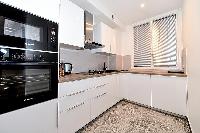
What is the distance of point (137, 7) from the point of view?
10.7ft

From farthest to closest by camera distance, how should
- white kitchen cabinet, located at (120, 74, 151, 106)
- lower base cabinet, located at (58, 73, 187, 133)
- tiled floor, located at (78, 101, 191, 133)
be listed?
1. white kitchen cabinet, located at (120, 74, 151, 106)
2. tiled floor, located at (78, 101, 191, 133)
3. lower base cabinet, located at (58, 73, 187, 133)

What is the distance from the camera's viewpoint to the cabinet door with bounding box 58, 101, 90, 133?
1.66 meters

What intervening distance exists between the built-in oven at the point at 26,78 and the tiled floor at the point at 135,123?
1.04 m

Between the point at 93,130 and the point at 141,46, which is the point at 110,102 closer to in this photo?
the point at 93,130

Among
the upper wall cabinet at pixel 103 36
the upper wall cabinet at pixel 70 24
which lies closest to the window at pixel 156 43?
the upper wall cabinet at pixel 103 36

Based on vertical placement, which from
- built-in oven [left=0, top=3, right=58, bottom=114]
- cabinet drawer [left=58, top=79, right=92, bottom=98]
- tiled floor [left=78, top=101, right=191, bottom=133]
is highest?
built-in oven [left=0, top=3, right=58, bottom=114]

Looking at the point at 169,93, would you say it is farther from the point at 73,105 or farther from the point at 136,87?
the point at 73,105

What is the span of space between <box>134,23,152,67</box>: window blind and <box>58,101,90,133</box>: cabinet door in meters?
2.68

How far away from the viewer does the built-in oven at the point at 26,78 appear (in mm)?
1053

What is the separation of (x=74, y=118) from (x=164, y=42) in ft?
10.6

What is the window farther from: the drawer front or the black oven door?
the black oven door

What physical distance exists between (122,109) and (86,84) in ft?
4.59

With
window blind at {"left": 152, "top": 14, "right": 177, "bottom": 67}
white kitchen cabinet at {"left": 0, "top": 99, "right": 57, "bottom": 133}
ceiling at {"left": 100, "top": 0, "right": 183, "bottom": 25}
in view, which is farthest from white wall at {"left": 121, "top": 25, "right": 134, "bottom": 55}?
white kitchen cabinet at {"left": 0, "top": 99, "right": 57, "bottom": 133}

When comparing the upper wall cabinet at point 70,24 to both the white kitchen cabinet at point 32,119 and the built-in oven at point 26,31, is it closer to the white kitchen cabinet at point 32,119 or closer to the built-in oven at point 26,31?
the built-in oven at point 26,31
